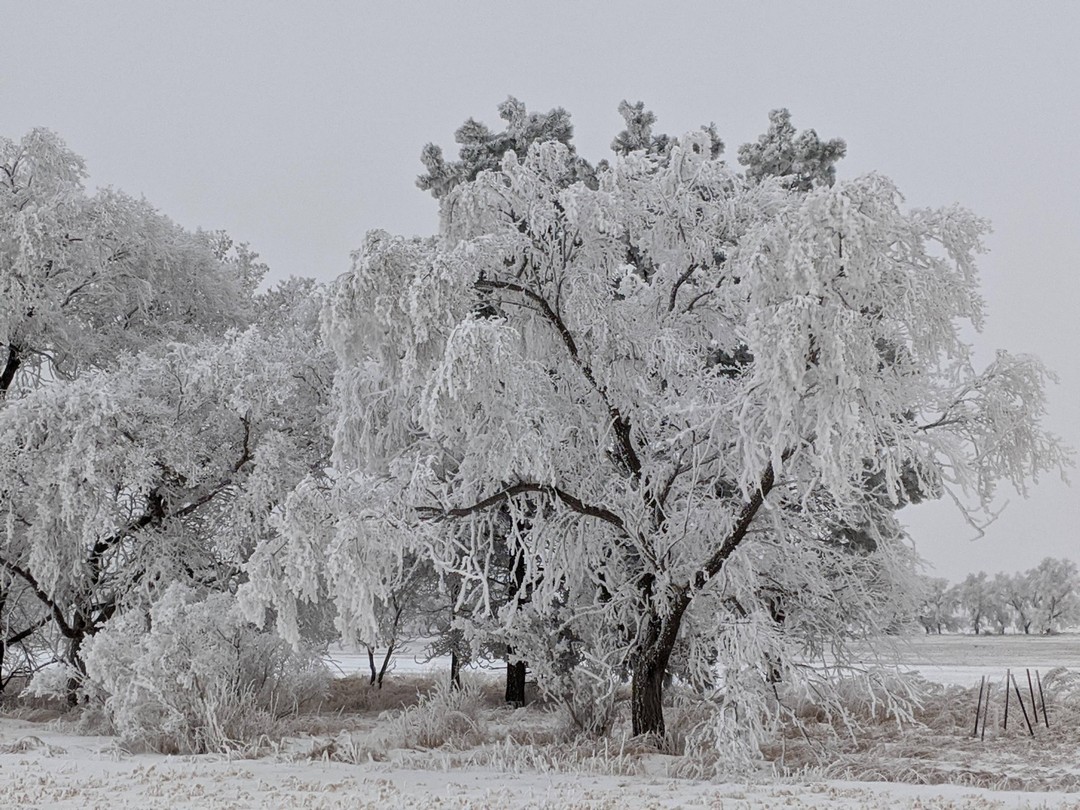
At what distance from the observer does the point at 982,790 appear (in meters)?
6.40

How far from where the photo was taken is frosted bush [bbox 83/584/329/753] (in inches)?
343

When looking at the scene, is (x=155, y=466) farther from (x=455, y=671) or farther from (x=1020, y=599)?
Answer: (x=1020, y=599)

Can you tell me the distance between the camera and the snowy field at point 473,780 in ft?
19.6

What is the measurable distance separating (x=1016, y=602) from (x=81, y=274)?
58.2 metres

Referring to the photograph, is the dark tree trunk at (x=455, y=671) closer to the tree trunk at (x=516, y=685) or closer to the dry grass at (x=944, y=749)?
the tree trunk at (x=516, y=685)

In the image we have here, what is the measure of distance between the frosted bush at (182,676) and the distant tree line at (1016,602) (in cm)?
4698

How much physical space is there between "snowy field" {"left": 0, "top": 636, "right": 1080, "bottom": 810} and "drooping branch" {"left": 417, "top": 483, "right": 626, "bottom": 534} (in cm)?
198

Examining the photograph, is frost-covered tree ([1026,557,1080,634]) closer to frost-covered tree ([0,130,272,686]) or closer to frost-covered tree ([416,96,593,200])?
frost-covered tree ([416,96,593,200])

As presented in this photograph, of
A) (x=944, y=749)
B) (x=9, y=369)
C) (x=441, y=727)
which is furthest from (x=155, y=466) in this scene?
(x=944, y=749)

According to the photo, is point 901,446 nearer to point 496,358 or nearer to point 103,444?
point 496,358

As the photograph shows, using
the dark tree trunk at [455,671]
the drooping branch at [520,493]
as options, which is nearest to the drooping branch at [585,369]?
the drooping branch at [520,493]

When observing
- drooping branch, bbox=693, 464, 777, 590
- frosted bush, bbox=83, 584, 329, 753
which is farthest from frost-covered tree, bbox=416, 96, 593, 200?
drooping branch, bbox=693, 464, 777, 590

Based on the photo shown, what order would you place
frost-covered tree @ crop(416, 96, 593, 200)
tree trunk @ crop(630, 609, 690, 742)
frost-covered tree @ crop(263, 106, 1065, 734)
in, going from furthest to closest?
frost-covered tree @ crop(416, 96, 593, 200) < tree trunk @ crop(630, 609, 690, 742) < frost-covered tree @ crop(263, 106, 1065, 734)

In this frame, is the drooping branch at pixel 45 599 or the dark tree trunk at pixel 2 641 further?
the dark tree trunk at pixel 2 641
